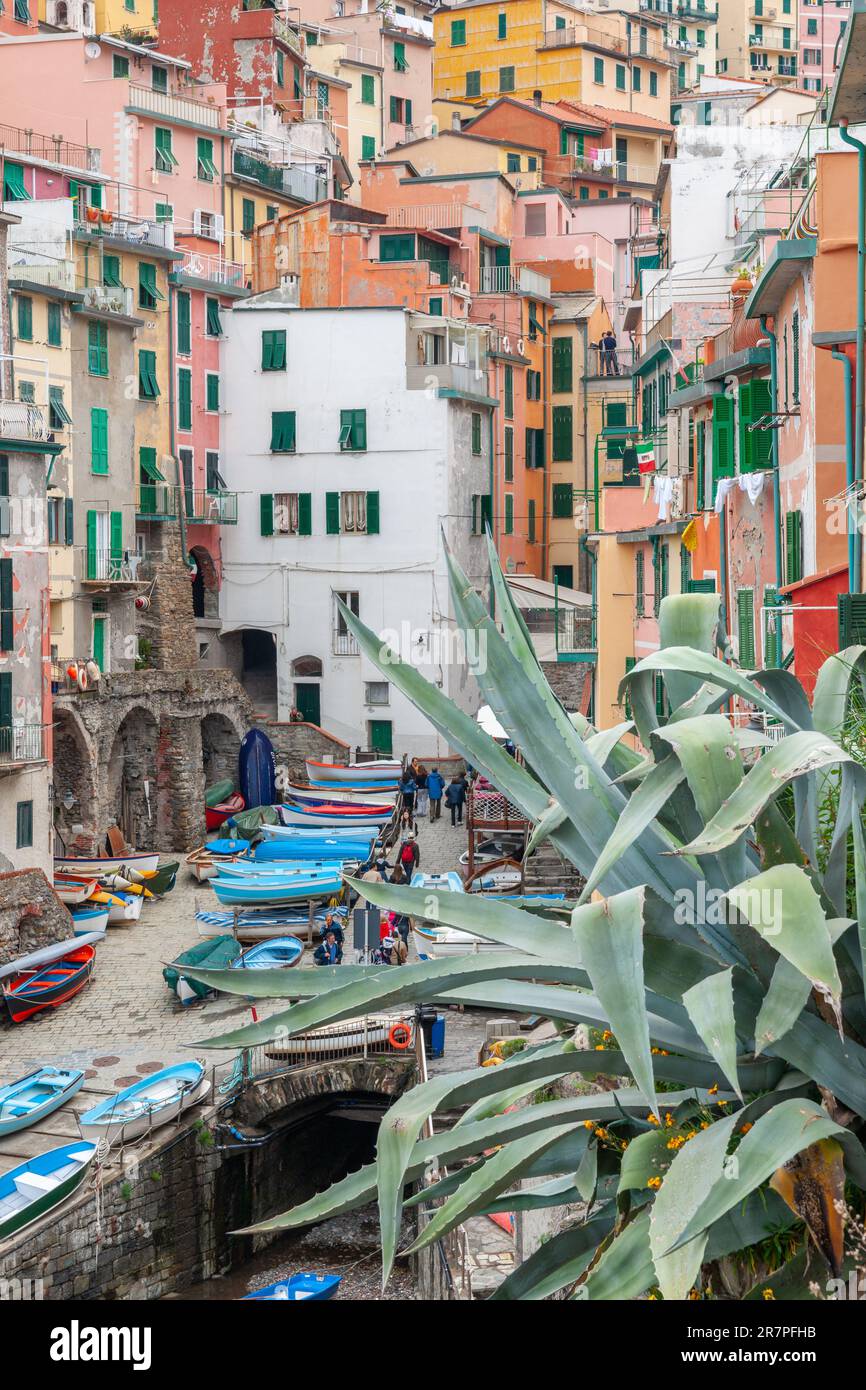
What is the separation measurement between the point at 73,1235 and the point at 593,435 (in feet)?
137

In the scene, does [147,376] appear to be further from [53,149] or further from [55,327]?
[53,149]

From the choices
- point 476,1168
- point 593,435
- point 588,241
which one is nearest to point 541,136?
point 588,241

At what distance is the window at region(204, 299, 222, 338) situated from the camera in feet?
168

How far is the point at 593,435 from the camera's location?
5897 centimetres

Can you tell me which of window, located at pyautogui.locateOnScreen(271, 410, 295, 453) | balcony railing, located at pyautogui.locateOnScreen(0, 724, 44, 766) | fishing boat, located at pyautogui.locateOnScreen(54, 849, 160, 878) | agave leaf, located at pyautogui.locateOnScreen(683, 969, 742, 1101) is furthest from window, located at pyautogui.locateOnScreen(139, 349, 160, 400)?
agave leaf, located at pyautogui.locateOnScreen(683, 969, 742, 1101)

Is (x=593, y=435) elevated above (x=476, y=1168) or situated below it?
above

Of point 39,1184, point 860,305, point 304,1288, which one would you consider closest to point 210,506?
point 39,1184

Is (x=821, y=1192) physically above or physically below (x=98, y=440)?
below

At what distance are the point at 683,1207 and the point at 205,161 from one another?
52849 mm

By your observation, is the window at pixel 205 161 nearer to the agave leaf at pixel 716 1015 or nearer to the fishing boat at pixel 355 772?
the fishing boat at pixel 355 772

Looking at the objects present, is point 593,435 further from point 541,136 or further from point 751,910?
point 751,910

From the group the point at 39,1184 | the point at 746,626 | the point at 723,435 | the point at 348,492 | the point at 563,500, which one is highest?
the point at 563,500

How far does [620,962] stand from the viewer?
551cm

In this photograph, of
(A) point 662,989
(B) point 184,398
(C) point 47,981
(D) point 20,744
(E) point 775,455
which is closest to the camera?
(A) point 662,989
